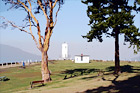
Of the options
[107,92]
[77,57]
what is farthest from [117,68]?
[77,57]

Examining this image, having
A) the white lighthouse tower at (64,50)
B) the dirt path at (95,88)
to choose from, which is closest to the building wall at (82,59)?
the white lighthouse tower at (64,50)

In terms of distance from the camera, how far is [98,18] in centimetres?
2938

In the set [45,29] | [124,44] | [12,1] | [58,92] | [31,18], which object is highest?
[12,1]

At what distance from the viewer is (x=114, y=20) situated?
89.0 ft

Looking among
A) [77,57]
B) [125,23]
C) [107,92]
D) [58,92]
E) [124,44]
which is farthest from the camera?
[77,57]

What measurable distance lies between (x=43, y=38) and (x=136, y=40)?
43.0ft

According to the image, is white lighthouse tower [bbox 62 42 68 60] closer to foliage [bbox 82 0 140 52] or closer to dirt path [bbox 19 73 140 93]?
foliage [bbox 82 0 140 52]

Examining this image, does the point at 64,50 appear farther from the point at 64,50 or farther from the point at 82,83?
the point at 82,83

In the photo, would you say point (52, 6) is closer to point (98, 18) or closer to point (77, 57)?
point (98, 18)

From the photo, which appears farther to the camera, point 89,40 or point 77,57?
point 77,57

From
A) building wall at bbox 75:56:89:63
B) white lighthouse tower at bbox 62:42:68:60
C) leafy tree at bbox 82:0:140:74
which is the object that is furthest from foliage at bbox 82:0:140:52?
white lighthouse tower at bbox 62:42:68:60

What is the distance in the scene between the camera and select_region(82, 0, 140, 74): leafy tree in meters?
27.4

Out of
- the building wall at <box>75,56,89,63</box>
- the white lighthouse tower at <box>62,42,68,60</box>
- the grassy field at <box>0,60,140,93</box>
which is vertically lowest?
the grassy field at <box>0,60,140,93</box>

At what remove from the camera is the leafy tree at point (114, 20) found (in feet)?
89.9
